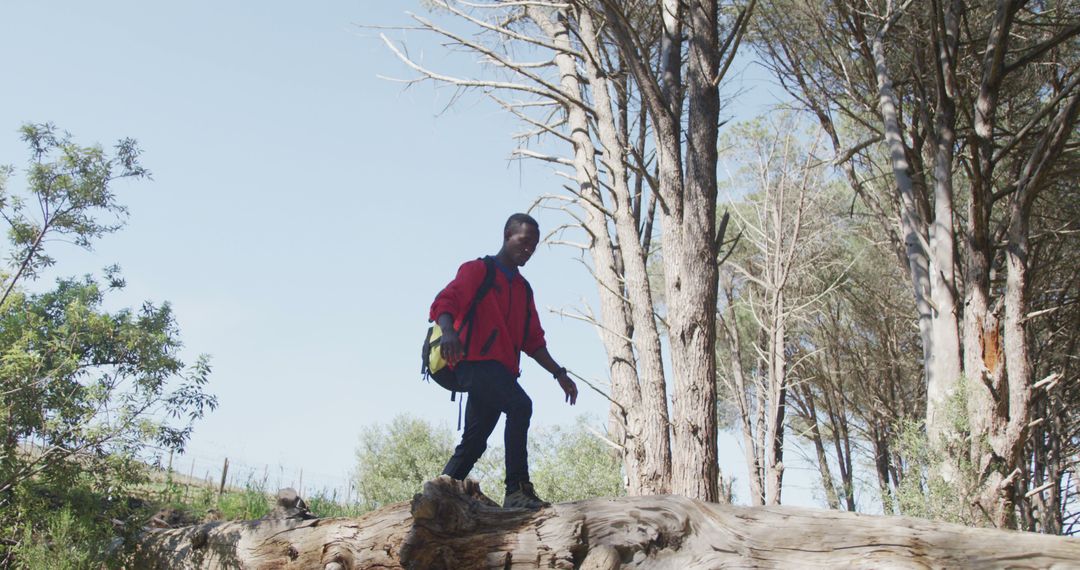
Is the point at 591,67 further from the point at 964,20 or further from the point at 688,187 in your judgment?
the point at 688,187

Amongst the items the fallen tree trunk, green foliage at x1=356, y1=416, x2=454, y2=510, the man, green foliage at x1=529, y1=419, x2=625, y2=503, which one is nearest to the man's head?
the man

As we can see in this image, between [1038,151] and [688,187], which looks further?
[1038,151]

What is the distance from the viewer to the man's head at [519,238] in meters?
4.81

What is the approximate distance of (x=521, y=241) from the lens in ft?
15.8

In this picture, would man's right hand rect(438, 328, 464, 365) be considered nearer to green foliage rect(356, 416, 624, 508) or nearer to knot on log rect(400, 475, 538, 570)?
knot on log rect(400, 475, 538, 570)

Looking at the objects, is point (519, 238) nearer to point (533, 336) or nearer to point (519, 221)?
point (519, 221)

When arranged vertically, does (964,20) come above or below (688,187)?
above

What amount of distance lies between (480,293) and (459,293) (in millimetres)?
120

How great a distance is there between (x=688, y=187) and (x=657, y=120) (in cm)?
64

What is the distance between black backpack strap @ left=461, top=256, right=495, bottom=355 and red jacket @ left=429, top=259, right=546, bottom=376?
0.01 meters

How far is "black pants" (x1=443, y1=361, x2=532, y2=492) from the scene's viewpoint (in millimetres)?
4430

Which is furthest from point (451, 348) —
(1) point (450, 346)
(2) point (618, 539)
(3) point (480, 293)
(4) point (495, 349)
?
(2) point (618, 539)

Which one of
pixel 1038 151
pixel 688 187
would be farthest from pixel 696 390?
pixel 1038 151

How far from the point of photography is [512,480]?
4418mm
